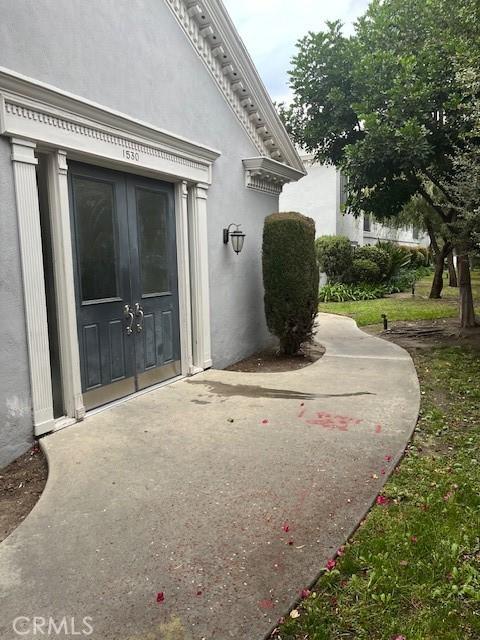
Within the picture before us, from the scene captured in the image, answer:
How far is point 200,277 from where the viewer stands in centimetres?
673

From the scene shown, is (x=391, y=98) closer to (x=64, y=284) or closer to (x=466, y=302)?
(x=466, y=302)

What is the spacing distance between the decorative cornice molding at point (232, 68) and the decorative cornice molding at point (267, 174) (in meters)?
0.43

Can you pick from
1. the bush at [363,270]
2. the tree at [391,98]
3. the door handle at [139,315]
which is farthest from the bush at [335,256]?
the door handle at [139,315]

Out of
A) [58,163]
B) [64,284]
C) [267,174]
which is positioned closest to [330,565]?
[64,284]

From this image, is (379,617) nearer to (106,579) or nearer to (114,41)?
(106,579)

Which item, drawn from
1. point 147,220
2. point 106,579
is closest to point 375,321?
point 147,220

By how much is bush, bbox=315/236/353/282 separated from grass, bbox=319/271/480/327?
7.29 feet

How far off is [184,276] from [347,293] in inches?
476

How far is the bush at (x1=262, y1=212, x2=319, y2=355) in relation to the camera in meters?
7.47

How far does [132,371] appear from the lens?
5617mm

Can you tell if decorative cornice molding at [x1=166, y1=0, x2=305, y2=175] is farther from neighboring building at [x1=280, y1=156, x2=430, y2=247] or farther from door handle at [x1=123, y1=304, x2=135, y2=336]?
neighboring building at [x1=280, y1=156, x2=430, y2=247]

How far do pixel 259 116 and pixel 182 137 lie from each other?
245 centimetres

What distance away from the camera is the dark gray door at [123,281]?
4.91 m

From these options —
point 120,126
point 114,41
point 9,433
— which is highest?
point 114,41
